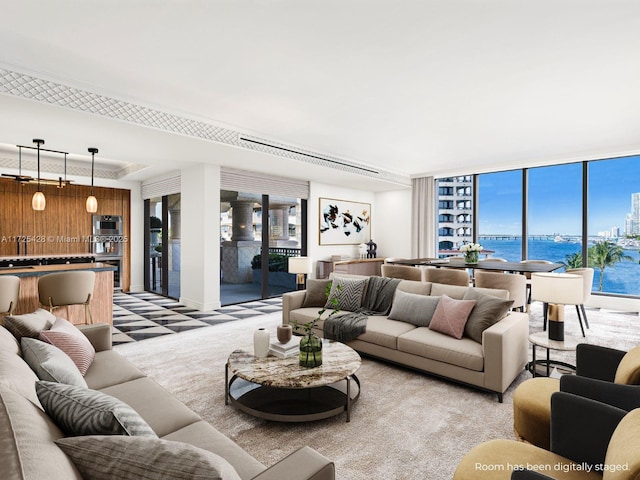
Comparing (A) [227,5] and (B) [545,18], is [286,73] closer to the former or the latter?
(A) [227,5]

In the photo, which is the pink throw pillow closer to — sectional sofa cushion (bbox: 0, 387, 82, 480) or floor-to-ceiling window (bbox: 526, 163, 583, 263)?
sectional sofa cushion (bbox: 0, 387, 82, 480)

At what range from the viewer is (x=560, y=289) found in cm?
283

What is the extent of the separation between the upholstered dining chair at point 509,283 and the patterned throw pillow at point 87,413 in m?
4.23

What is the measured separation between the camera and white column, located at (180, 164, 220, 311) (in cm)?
567

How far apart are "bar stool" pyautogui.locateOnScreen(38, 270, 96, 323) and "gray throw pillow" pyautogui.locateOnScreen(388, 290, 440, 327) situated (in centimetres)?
335

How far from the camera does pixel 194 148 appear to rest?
461cm

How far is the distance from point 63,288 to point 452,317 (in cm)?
394

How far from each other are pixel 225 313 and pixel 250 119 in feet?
9.67

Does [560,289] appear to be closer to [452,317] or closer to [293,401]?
[452,317]

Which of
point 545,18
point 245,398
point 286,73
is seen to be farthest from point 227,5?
point 245,398

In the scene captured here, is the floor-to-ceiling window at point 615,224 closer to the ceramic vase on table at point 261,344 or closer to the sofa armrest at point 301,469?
the ceramic vase on table at point 261,344

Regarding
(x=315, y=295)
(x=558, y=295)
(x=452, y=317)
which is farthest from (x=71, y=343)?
(x=558, y=295)

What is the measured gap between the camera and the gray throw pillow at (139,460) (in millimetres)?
865

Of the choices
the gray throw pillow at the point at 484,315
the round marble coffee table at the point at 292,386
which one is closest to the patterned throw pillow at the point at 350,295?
the round marble coffee table at the point at 292,386
